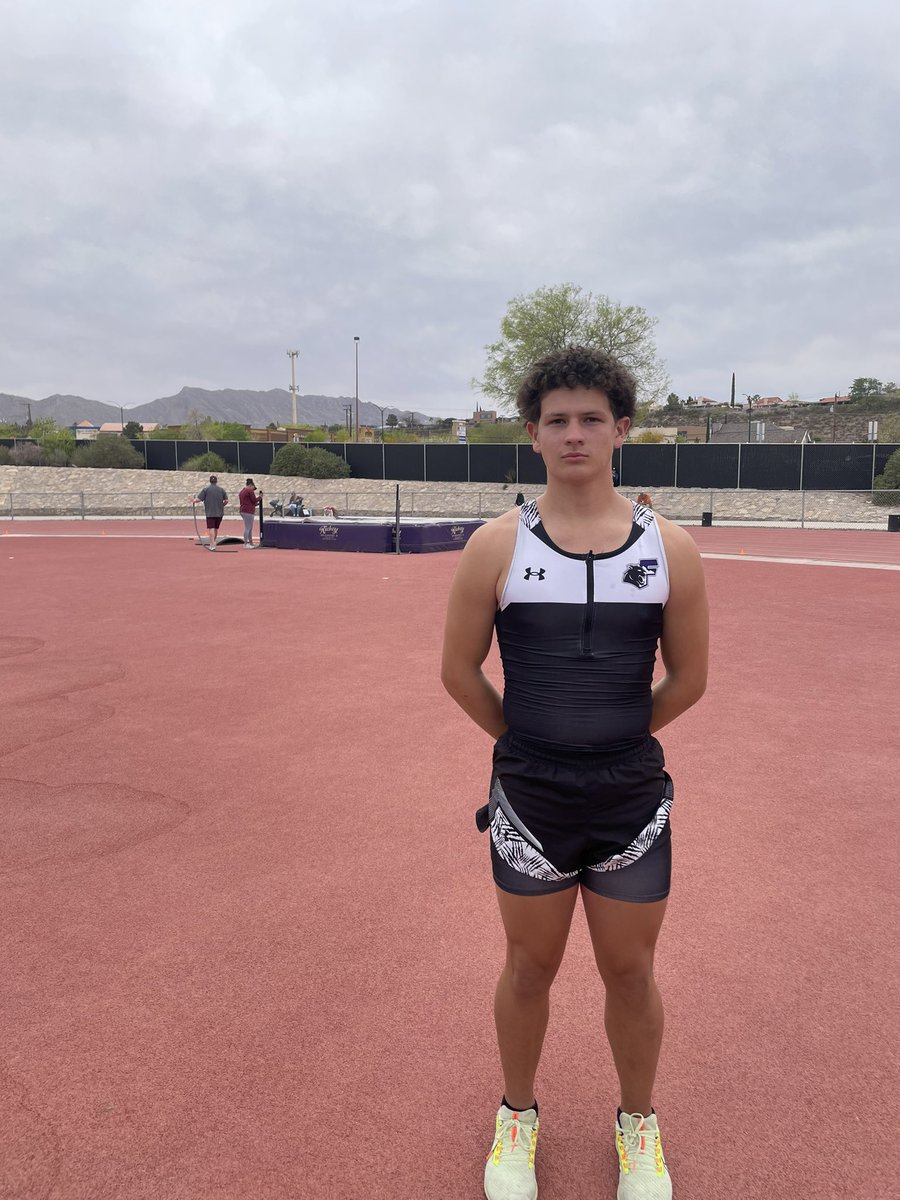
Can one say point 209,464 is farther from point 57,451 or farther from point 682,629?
point 682,629

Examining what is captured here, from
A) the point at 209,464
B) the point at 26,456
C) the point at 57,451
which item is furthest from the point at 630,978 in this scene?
the point at 26,456

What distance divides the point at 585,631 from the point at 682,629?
33cm

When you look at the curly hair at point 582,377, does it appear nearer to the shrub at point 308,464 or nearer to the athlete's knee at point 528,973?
the athlete's knee at point 528,973

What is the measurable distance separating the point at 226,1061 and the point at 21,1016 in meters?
0.96

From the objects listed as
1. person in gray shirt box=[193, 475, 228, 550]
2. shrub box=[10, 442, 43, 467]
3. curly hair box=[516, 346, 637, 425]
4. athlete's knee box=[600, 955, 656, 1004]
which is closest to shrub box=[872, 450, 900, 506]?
person in gray shirt box=[193, 475, 228, 550]

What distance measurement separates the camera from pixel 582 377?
2438mm

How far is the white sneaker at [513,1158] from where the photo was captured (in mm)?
2574

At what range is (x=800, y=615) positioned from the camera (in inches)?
515

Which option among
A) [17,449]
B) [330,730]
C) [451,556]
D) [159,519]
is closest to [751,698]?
[330,730]

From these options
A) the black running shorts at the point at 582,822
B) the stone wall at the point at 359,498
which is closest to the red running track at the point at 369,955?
the black running shorts at the point at 582,822

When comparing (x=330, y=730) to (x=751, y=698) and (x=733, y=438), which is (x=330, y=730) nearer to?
(x=751, y=698)

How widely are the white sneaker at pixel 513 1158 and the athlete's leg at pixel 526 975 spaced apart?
47mm

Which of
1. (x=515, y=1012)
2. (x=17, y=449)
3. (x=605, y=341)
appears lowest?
(x=515, y=1012)

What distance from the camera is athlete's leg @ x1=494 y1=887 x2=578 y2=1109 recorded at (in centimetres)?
248
